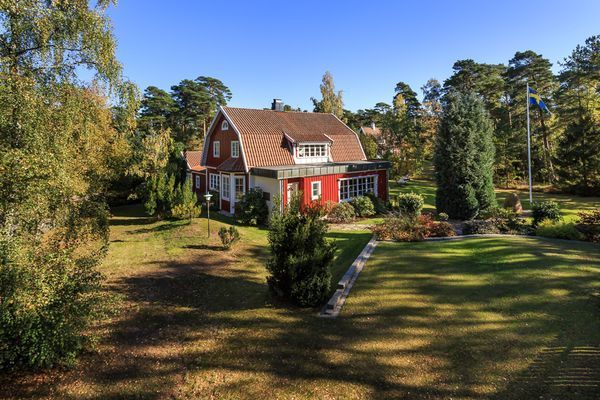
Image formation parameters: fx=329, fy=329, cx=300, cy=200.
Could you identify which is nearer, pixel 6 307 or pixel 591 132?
pixel 6 307

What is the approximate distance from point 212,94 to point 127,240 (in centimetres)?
4212

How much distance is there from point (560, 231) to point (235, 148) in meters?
18.9

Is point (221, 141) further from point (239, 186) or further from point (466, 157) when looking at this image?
point (466, 157)

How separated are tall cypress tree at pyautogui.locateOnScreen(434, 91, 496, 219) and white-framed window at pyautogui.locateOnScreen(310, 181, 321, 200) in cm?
779

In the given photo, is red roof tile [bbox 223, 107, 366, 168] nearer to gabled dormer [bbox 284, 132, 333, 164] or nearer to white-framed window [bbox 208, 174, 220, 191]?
gabled dormer [bbox 284, 132, 333, 164]

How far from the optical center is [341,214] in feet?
67.6

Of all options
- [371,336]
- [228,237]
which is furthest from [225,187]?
[371,336]

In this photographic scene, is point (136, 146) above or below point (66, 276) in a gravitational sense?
above

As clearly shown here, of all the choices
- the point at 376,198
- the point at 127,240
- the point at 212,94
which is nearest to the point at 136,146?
the point at 127,240

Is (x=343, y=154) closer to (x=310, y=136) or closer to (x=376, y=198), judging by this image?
(x=310, y=136)

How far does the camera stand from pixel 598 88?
31312 mm

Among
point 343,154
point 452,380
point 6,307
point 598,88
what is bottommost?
point 452,380

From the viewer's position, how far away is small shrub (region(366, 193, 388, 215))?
76.1 feet

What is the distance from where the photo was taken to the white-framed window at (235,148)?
23.0 meters
